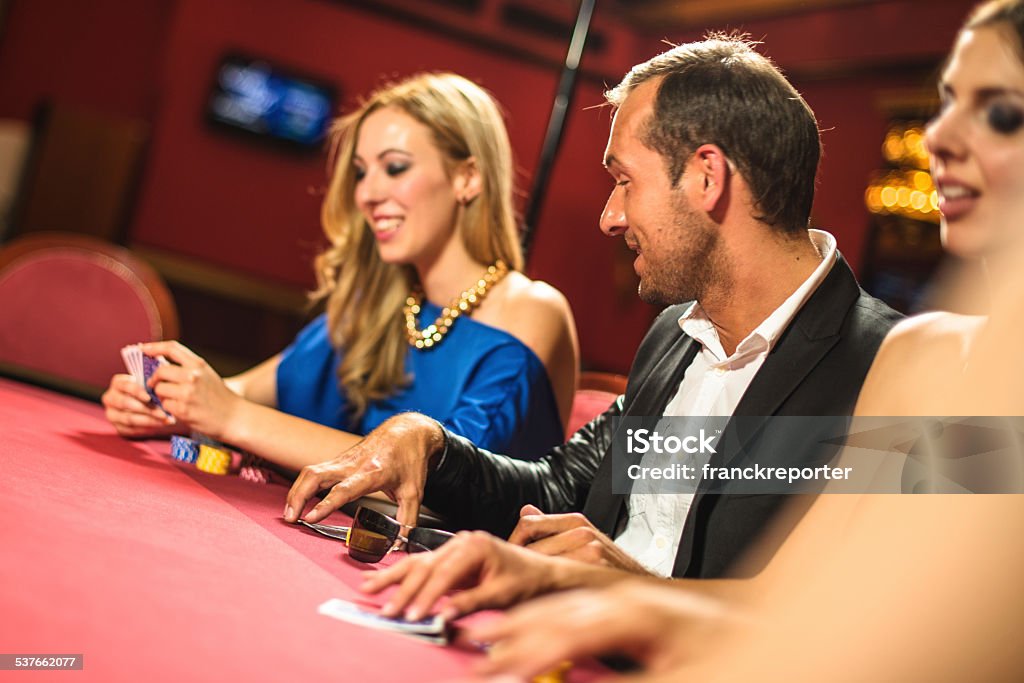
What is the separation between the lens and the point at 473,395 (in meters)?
2.24

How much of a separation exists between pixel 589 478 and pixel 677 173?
0.60 meters

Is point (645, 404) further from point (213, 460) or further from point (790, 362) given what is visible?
point (213, 460)

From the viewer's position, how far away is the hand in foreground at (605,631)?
74 centimetres

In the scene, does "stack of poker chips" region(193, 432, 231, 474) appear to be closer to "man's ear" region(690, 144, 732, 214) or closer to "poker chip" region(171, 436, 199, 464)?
"poker chip" region(171, 436, 199, 464)

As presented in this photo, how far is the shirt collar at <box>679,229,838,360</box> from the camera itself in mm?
1592

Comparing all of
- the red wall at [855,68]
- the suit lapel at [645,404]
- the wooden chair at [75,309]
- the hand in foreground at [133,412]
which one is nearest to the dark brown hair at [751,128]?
the suit lapel at [645,404]

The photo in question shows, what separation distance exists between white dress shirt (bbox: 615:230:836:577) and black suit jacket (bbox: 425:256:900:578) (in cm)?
2

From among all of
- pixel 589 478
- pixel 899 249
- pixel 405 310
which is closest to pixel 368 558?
pixel 589 478

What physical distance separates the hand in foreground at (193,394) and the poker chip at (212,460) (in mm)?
174

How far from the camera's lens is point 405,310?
102 inches

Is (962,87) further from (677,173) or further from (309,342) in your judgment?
(309,342)

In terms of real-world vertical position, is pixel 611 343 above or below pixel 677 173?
below

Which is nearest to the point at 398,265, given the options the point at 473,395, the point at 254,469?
the point at 473,395

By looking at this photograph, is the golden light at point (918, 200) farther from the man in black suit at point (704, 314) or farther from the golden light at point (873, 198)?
the man in black suit at point (704, 314)
